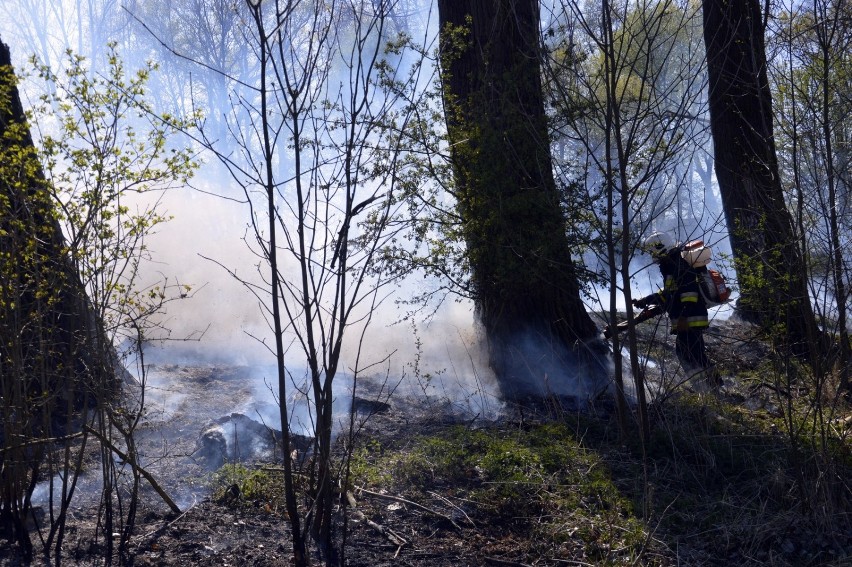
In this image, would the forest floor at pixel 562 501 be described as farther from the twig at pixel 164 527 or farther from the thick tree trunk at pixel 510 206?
the thick tree trunk at pixel 510 206

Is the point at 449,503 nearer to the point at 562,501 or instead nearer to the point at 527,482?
the point at 527,482

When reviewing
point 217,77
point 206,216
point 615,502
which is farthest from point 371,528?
point 217,77

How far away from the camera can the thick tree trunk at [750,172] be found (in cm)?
548

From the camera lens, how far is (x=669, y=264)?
295 inches

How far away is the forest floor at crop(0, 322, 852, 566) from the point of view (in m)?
4.14

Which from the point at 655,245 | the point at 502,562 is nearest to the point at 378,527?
the point at 502,562

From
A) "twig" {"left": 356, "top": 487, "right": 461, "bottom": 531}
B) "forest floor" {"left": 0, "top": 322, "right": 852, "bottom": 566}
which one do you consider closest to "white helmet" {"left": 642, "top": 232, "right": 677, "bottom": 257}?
"forest floor" {"left": 0, "top": 322, "right": 852, "bottom": 566}

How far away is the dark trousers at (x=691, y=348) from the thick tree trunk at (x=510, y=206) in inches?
32.9

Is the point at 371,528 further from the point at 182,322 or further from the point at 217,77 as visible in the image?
the point at 217,77

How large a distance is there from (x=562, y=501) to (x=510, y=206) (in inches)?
121

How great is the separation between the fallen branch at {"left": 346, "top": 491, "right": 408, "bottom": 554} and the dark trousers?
4.15 m

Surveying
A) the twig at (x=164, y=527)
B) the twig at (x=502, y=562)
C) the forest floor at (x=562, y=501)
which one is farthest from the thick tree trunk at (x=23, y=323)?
the twig at (x=502, y=562)

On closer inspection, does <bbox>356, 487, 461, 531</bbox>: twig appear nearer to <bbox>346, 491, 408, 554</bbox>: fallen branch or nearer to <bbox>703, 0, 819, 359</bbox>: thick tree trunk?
<bbox>346, 491, 408, 554</bbox>: fallen branch

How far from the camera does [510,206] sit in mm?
7047
